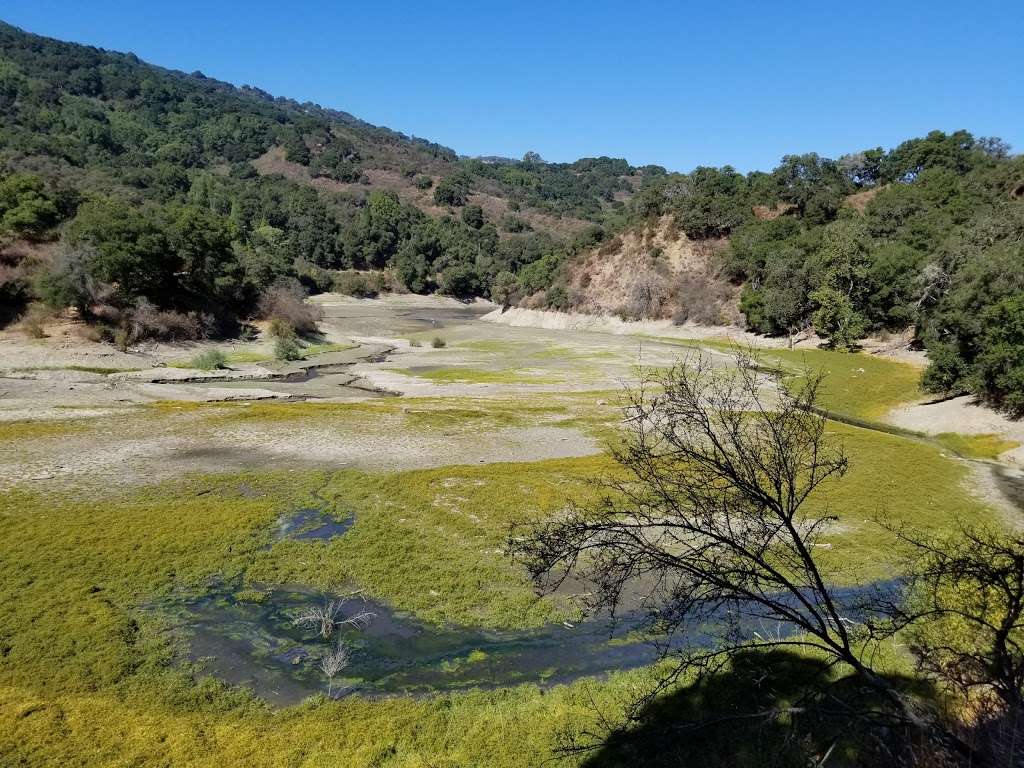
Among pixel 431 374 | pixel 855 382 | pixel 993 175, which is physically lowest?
pixel 431 374

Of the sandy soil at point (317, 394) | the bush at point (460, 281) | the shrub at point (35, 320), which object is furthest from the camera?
the bush at point (460, 281)

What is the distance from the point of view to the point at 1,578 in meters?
13.9

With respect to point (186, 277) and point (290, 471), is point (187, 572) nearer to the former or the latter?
point (290, 471)

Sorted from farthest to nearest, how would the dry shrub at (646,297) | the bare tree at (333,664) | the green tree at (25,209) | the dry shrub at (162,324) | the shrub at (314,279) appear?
the shrub at (314,279) < the dry shrub at (646,297) < the green tree at (25,209) < the dry shrub at (162,324) < the bare tree at (333,664)

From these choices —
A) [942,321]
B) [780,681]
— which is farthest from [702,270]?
[780,681]

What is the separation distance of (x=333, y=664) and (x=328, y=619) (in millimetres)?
1624

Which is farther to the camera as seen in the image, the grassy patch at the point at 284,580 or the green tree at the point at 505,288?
the green tree at the point at 505,288

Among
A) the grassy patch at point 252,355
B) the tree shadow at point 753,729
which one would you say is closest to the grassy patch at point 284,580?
the tree shadow at point 753,729

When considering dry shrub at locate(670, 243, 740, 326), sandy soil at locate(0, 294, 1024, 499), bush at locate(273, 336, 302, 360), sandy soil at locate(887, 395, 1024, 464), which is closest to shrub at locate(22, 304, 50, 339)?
sandy soil at locate(0, 294, 1024, 499)

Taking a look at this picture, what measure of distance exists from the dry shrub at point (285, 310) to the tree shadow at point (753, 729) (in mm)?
65916

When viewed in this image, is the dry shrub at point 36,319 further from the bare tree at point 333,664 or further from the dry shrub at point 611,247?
the dry shrub at point 611,247

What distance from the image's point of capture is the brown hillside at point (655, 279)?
300ft

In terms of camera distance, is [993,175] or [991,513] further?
[993,175]

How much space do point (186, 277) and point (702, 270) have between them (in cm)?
7839
